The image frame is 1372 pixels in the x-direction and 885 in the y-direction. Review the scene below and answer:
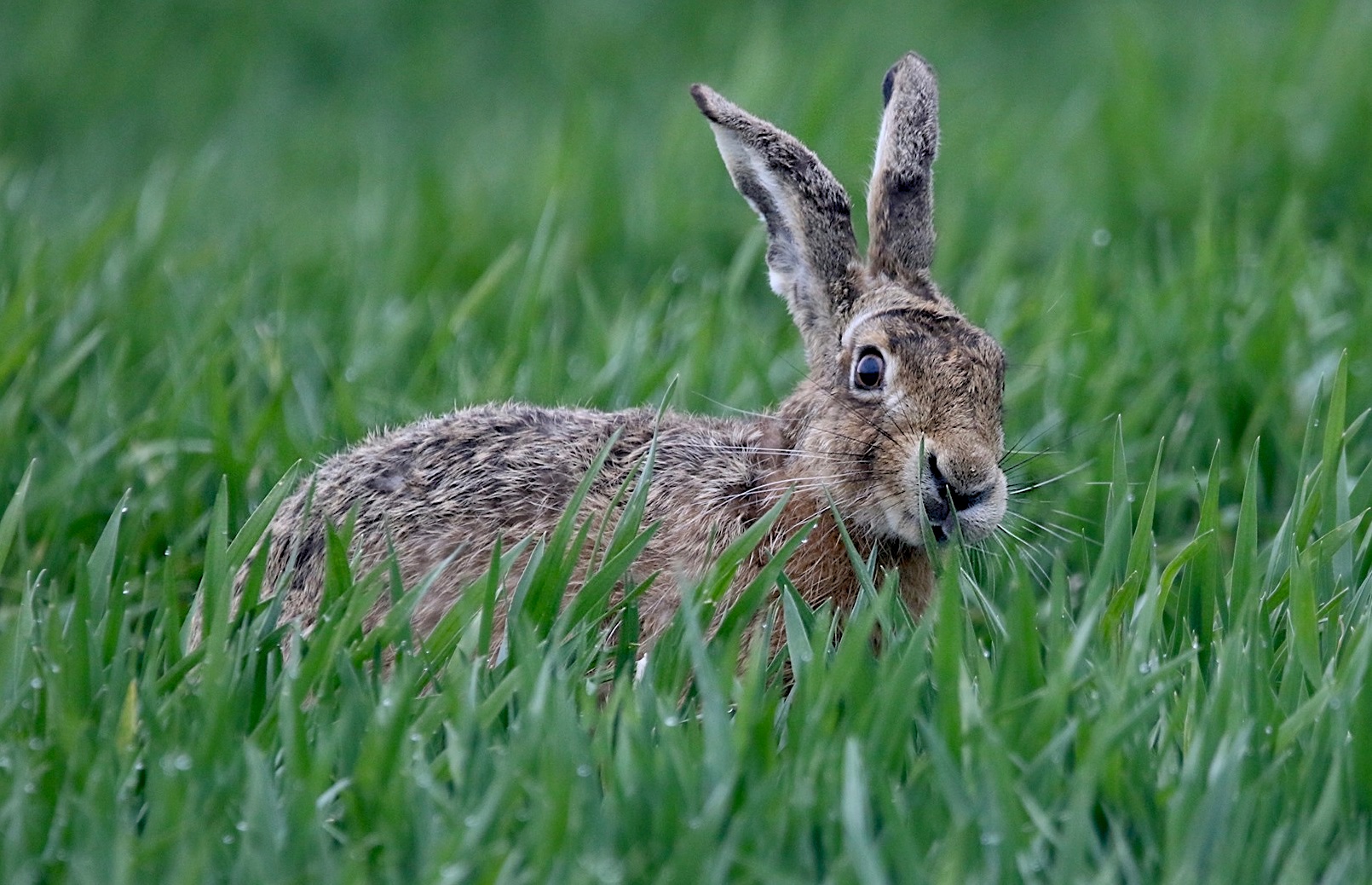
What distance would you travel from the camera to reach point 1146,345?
5.16 m

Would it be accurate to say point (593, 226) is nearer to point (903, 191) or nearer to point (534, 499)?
point (903, 191)

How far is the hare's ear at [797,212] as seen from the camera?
412 cm

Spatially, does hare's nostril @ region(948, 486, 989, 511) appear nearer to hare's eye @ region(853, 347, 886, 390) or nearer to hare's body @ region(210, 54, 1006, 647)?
hare's body @ region(210, 54, 1006, 647)

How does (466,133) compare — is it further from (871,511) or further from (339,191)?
(871,511)

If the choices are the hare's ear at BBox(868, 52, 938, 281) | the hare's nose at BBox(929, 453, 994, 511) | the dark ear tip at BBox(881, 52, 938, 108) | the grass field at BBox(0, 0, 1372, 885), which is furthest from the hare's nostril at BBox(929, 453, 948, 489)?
the dark ear tip at BBox(881, 52, 938, 108)

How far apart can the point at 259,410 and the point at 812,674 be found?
2335 mm

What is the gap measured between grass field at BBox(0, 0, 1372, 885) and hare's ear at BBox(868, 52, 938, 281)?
0.60 m

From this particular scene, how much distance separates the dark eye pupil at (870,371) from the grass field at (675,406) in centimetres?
49

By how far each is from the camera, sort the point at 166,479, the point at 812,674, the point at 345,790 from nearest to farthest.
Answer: the point at 345,790 < the point at 812,674 < the point at 166,479

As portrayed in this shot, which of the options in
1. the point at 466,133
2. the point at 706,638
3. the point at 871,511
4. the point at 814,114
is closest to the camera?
the point at 706,638

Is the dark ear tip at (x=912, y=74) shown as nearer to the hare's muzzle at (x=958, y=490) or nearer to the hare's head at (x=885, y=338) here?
the hare's head at (x=885, y=338)

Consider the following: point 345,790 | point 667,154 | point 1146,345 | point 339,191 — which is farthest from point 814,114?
point 345,790

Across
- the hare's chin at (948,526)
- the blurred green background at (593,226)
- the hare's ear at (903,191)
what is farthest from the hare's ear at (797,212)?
the hare's chin at (948,526)

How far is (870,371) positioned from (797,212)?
52 centimetres
